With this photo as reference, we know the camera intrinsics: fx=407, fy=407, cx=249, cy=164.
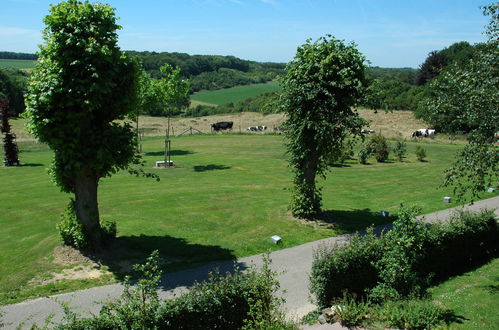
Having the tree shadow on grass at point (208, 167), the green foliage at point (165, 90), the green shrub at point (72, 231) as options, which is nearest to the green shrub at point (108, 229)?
the green shrub at point (72, 231)

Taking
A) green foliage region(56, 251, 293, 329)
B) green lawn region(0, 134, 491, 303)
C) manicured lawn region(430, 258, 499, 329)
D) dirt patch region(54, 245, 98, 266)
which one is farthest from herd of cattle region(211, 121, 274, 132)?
green foliage region(56, 251, 293, 329)

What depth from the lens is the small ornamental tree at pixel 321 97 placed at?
15.6m

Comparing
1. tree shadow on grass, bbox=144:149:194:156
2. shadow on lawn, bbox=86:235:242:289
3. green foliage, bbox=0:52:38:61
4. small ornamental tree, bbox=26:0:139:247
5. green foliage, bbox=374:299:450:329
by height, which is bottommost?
tree shadow on grass, bbox=144:149:194:156

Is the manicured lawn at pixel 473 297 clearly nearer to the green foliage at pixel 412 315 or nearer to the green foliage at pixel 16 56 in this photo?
the green foliage at pixel 412 315

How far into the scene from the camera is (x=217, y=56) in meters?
155

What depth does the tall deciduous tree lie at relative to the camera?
11388 mm

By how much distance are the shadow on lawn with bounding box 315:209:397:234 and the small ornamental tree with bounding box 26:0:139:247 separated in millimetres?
8974

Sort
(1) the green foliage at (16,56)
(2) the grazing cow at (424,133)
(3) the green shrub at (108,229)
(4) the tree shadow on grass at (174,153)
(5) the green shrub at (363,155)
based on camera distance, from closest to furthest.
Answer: (3) the green shrub at (108,229)
(5) the green shrub at (363,155)
(4) the tree shadow on grass at (174,153)
(2) the grazing cow at (424,133)
(1) the green foliage at (16,56)

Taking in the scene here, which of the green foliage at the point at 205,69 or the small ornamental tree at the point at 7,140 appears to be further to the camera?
the green foliage at the point at 205,69

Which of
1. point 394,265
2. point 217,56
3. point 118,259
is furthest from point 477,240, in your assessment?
point 217,56

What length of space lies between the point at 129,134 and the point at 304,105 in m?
7.15

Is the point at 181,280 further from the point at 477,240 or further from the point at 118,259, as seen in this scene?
the point at 477,240

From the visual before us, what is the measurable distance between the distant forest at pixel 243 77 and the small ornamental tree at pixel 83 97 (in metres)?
6.73

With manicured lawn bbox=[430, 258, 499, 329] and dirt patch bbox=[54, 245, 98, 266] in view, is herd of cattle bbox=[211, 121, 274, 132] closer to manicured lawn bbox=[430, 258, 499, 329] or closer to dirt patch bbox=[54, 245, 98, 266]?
dirt patch bbox=[54, 245, 98, 266]
